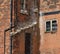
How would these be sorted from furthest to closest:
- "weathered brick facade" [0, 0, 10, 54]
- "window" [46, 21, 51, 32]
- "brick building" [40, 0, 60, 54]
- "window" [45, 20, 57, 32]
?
"window" [46, 21, 51, 32], "window" [45, 20, 57, 32], "brick building" [40, 0, 60, 54], "weathered brick facade" [0, 0, 10, 54]

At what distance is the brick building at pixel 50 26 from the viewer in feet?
57.0

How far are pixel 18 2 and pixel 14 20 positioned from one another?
1.24 metres

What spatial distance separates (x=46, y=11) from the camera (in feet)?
59.2

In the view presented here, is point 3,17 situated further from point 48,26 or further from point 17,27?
point 48,26

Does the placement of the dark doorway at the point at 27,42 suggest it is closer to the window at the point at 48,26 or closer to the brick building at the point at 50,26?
the brick building at the point at 50,26

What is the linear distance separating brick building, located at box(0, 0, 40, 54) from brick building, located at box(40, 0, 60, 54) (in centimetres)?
85

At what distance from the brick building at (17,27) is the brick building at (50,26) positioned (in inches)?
33.5

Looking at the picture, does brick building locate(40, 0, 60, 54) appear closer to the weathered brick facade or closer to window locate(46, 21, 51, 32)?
window locate(46, 21, 51, 32)

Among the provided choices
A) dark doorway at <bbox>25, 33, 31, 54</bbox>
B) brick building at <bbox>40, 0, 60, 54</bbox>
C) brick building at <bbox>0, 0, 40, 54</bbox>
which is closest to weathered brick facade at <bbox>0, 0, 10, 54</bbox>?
brick building at <bbox>0, 0, 40, 54</bbox>

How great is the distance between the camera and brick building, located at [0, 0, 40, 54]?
1545cm

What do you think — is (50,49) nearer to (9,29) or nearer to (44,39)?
(44,39)

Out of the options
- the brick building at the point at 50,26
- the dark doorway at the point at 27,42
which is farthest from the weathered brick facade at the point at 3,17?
the brick building at the point at 50,26

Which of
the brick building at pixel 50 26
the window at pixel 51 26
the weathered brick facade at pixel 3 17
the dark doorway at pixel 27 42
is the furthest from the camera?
the window at pixel 51 26

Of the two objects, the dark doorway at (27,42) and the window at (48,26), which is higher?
the window at (48,26)
